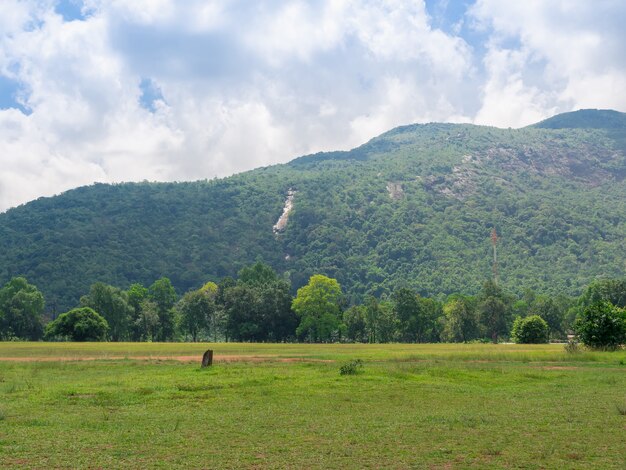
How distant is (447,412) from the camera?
80.9ft

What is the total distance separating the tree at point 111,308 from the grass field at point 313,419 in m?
96.7

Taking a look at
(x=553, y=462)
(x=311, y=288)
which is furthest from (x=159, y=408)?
(x=311, y=288)

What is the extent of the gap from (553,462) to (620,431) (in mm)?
5364

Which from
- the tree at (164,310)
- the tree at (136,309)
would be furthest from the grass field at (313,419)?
the tree at (164,310)

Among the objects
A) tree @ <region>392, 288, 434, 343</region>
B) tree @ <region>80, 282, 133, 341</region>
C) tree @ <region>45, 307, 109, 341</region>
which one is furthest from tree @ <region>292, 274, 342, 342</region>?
tree @ <region>45, 307, 109, 341</region>

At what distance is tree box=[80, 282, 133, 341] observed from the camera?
5187 inches

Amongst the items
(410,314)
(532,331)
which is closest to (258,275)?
(410,314)

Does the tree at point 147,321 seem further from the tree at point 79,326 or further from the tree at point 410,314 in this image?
the tree at point 410,314

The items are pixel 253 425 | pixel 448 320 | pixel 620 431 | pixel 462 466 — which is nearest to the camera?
pixel 462 466

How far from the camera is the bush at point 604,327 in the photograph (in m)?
61.6

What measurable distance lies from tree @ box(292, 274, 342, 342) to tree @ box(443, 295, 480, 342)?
87.6 ft

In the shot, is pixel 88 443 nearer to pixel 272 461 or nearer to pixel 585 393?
pixel 272 461

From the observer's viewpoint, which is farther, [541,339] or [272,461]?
[541,339]

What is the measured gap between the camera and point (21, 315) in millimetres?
132625
